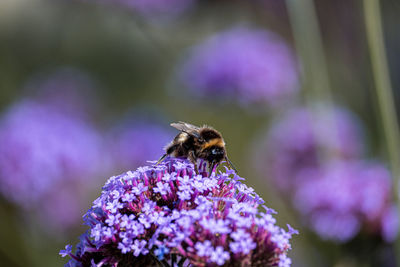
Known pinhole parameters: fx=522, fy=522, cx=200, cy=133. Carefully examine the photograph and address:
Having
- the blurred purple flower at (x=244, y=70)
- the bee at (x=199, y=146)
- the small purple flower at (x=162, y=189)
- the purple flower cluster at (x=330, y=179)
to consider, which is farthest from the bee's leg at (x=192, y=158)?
the blurred purple flower at (x=244, y=70)

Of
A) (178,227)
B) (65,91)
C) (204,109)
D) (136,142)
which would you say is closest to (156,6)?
(65,91)

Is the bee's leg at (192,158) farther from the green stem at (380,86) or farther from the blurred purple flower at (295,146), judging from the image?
the blurred purple flower at (295,146)

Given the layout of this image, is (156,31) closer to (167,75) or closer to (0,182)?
(167,75)

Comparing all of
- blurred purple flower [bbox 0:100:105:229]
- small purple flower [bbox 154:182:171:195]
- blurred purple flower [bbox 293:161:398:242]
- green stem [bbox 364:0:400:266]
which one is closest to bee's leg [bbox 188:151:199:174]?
small purple flower [bbox 154:182:171:195]

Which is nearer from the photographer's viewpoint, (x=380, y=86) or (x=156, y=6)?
(x=380, y=86)

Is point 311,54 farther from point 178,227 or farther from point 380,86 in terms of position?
point 178,227

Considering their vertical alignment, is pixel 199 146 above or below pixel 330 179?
below

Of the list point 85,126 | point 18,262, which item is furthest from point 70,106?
point 18,262
